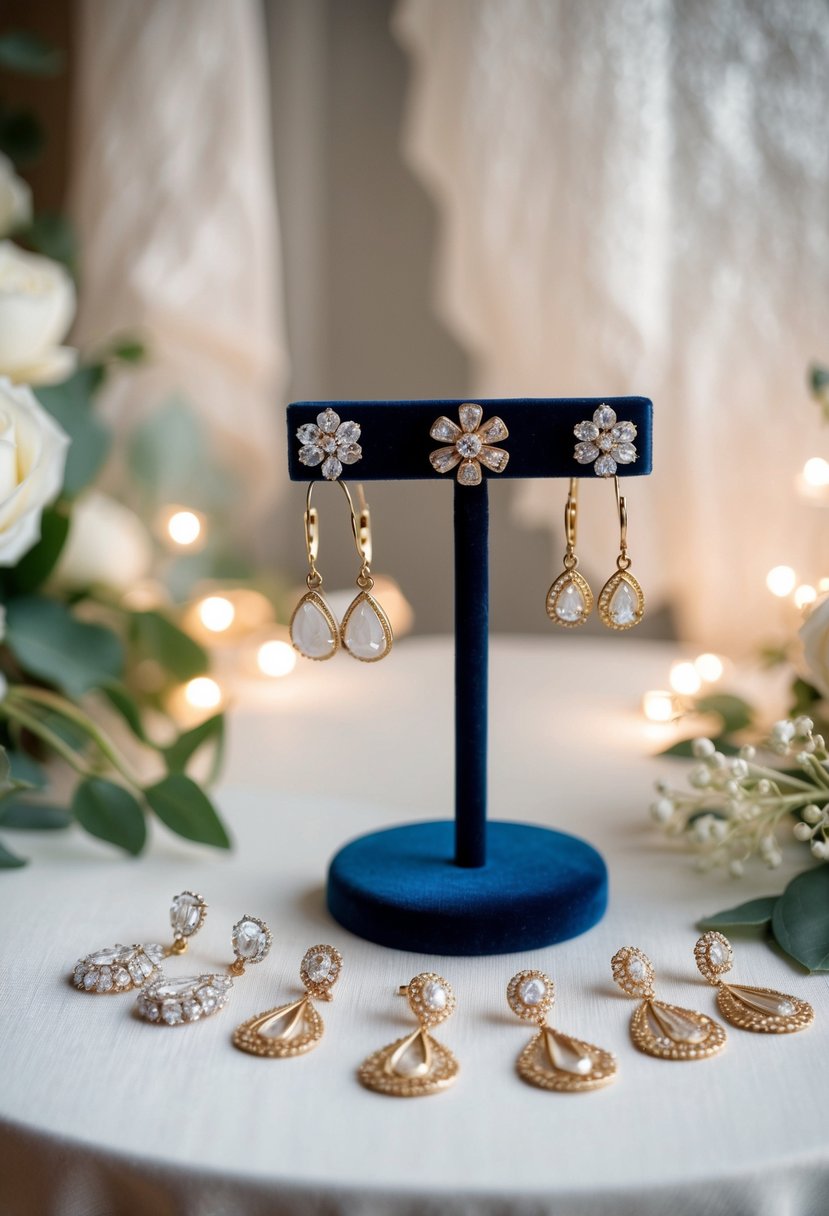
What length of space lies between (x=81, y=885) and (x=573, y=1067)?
0.39 m

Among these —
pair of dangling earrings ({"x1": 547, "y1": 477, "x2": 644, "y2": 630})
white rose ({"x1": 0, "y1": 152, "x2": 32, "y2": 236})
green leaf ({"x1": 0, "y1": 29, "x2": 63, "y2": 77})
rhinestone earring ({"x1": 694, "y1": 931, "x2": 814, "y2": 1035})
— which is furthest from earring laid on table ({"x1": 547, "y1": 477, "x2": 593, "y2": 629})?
green leaf ({"x1": 0, "y1": 29, "x2": 63, "y2": 77})

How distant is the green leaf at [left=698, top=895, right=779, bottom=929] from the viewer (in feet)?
2.39

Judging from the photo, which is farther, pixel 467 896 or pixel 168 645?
pixel 168 645

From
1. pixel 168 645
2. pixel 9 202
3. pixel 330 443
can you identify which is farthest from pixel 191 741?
pixel 9 202

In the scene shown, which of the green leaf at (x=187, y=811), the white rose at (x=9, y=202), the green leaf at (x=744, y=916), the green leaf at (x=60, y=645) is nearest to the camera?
the green leaf at (x=744, y=916)

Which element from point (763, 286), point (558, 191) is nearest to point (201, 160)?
point (558, 191)

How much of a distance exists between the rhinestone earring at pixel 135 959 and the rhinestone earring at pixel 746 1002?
0.31m

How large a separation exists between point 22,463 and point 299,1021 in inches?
17.0

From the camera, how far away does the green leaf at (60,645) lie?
38.5 inches

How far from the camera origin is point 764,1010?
0.64 meters

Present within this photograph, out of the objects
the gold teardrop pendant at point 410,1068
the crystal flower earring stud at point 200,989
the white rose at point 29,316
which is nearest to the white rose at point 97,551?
the white rose at point 29,316

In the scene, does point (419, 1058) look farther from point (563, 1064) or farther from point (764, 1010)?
point (764, 1010)

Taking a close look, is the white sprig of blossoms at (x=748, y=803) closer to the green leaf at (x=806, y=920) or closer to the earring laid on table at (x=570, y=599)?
the green leaf at (x=806, y=920)

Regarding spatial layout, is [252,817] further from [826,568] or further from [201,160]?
[201,160]
